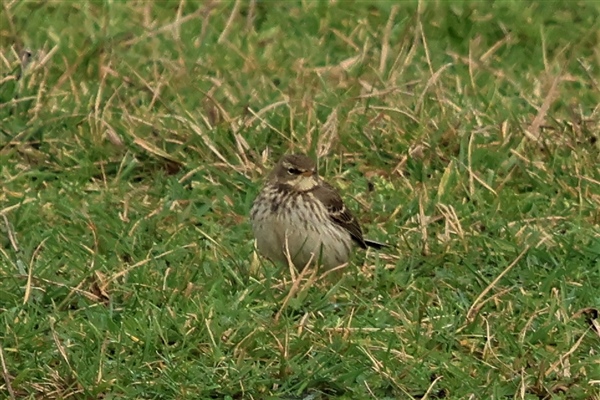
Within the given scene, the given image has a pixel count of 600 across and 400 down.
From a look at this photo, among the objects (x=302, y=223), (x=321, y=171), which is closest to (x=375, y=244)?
(x=302, y=223)

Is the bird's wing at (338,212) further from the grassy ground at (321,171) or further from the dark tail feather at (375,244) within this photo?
the grassy ground at (321,171)

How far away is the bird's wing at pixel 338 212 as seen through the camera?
24.5 feet

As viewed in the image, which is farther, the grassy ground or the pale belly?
the pale belly

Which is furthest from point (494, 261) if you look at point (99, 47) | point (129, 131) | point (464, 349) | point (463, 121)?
point (99, 47)

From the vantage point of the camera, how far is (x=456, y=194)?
818 cm

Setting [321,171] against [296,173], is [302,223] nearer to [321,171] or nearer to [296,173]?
[296,173]

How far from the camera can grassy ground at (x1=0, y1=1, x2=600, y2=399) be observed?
6.19m

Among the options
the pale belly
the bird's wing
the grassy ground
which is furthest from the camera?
the bird's wing

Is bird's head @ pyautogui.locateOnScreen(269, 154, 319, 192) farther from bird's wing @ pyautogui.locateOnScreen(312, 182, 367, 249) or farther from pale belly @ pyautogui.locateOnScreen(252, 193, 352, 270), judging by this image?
pale belly @ pyautogui.locateOnScreen(252, 193, 352, 270)

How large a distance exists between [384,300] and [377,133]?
2033 millimetres

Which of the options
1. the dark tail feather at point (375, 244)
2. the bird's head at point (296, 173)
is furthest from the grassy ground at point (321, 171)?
the bird's head at point (296, 173)

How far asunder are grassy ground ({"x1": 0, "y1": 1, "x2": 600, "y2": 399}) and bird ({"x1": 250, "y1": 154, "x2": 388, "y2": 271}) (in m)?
0.14

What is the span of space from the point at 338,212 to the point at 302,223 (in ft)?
0.79

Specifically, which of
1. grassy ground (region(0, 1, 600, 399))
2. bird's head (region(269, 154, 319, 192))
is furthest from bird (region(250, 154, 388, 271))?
grassy ground (region(0, 1, 600, 399))
